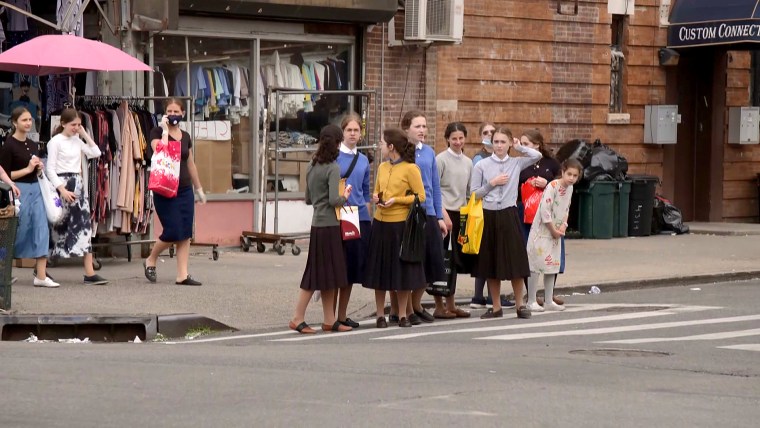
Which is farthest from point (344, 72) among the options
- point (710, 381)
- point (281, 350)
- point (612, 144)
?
point (710, 381)

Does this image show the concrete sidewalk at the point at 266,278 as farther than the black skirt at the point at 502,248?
Yes

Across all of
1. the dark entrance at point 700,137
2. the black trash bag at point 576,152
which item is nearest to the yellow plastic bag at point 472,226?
the black trash bag at point 576,152

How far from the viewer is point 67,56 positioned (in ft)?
50.9

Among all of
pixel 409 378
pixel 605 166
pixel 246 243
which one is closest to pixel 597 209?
pixel 605 166

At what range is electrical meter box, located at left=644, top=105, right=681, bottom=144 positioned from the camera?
1017 inches

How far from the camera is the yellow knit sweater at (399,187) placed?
1316cm

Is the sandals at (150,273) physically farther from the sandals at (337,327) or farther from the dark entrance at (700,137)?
the dark entrance at (700,137)

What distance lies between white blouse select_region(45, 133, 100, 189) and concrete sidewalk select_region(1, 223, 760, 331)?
Answer: 1.18 m

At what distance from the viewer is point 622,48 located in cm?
2584


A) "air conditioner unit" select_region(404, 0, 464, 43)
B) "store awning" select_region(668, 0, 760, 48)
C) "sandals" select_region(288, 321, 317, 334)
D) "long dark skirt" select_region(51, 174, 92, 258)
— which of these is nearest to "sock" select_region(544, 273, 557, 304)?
"sandals" select_region(288, 321, 317, 334)

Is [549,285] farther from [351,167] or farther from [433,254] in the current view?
[351,167]

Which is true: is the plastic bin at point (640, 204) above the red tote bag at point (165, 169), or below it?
below

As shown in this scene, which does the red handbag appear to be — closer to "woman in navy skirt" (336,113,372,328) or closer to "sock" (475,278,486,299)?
"sock" (475,278,486,299)

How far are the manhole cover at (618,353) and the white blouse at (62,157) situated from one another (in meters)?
6.35
